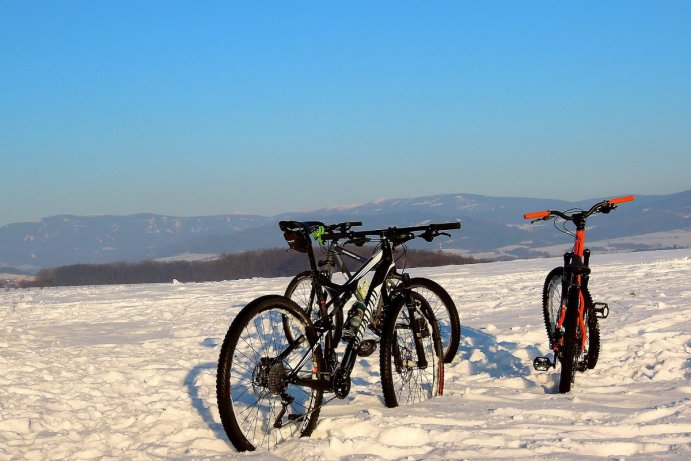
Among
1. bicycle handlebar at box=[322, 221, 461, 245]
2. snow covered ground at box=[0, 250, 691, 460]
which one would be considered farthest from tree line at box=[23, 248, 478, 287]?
bicycle handlebar at box=[322, 221, 461, 245]

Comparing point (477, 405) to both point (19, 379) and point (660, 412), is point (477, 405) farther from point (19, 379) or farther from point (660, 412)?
point (19, 379)

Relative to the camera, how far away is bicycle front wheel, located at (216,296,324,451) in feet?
14.1

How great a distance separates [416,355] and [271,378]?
173 centimetres

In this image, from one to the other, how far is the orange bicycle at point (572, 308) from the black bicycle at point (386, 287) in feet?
3.48

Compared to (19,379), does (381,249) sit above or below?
above

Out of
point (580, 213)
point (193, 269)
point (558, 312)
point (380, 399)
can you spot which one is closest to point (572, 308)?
point (558, 312)

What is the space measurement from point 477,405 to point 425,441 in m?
1.00

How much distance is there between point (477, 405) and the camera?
5.48 meters

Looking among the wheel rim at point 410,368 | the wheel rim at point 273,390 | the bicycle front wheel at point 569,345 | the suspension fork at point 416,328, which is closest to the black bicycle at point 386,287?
the suspension fork at point 416,328

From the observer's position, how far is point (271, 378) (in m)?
4.58

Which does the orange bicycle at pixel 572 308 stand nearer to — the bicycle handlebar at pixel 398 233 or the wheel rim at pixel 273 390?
the bicycle handlebar at pixel 398 233

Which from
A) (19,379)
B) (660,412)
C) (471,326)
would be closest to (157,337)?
(19,379)

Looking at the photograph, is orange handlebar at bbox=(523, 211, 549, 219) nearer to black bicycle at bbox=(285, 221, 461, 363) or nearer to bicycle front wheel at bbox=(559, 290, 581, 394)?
bicycle front wheel at bbox=(559, 290, 581, 394)

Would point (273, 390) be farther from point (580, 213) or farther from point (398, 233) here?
point (580, 213)
